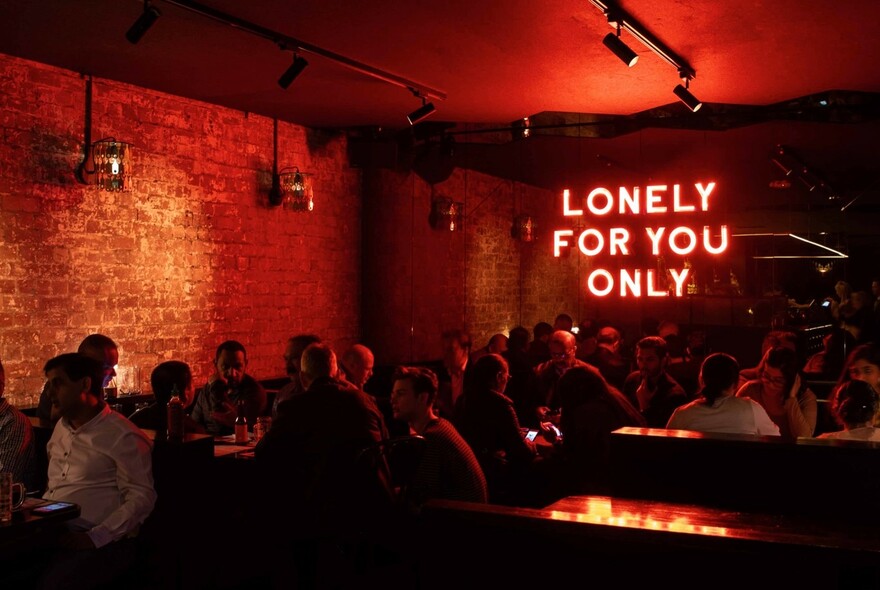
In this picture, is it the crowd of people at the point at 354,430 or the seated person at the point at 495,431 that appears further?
the seated person at the point at 495,431

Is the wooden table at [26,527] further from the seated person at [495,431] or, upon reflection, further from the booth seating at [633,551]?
the seated person at [495,431]

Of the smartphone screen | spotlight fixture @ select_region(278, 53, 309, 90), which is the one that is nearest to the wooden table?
the smartphone screen

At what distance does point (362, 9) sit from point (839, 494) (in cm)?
358

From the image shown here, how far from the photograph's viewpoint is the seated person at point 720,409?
4.72 metres

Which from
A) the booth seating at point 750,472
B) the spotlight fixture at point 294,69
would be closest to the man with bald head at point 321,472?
the booth seating at point 750,472

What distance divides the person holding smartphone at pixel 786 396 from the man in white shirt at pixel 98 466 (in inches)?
151

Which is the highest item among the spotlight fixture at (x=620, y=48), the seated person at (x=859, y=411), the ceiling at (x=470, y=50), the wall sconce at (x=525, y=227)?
the ceiling at (x=470, y=50)

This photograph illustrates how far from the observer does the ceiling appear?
16.5 ft

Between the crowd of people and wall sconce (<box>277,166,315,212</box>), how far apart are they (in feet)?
7.54

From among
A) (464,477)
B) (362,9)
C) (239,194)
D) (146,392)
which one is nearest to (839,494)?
(464,477)

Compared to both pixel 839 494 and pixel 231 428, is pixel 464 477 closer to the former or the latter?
pixel 839 494

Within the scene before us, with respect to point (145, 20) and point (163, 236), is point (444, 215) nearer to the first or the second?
point (163, 236)

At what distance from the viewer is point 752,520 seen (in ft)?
10.8

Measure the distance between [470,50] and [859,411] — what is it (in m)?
3.26
